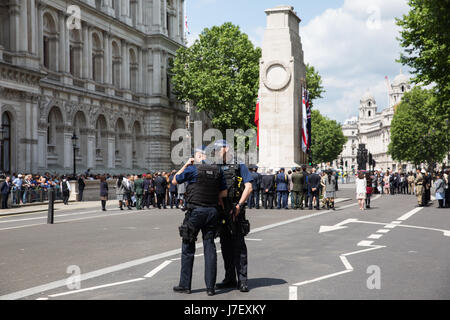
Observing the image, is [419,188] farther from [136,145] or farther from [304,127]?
[136,145]

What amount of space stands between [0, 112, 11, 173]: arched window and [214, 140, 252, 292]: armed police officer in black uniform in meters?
30.7

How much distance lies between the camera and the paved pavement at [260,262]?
24.2 ft

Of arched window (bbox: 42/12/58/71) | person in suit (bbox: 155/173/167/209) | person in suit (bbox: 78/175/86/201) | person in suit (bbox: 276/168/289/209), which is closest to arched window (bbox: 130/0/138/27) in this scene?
arched window (bbox: 42/12/58/71)

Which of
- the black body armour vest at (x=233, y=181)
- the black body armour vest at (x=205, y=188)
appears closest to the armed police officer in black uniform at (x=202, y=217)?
the black body armour vest at (x=205, y=188)

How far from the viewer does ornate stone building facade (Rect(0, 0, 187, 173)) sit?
36625 millimetres

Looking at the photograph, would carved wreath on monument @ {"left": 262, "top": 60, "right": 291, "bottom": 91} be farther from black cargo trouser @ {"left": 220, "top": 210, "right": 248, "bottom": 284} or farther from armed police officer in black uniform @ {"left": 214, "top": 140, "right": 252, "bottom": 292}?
black cargo trouser @ {"left": 220, "top": 210, "right": 248, "bottom": 284}

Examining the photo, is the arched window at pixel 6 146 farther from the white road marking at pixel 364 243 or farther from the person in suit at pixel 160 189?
the white road marking at pixel 364 243

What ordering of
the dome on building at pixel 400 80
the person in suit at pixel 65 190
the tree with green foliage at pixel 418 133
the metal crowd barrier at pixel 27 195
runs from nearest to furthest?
the metal crowd barrier at pixel 27 195, the person in suit at pixel 65 190, the tree with green foliage at pixel 418 133, the dome on building at pixel 400 80

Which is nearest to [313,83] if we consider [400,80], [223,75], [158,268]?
[223,75]

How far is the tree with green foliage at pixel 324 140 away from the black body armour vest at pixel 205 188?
357 ft

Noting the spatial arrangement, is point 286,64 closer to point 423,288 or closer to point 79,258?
point 79,258

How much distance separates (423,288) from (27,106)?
33.4 metres
